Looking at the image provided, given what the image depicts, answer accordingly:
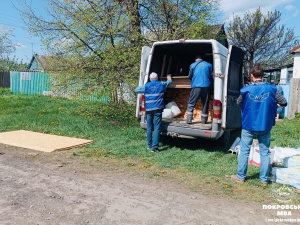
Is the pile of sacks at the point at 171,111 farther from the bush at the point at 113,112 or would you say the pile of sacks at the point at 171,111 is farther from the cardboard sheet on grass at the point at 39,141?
the bush at the point at 113,112

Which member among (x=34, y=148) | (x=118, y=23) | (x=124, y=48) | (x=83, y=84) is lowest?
(x=34, y=148)

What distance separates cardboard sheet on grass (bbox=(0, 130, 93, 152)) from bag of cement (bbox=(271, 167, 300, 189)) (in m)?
4.45

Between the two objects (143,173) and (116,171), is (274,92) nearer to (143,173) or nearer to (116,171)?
(143,173)

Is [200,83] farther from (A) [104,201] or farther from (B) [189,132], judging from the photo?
(A) [104,201]

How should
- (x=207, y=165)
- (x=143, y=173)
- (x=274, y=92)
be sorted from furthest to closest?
(x=207, y=165), (x=143, y=173), (x=274, y=92)

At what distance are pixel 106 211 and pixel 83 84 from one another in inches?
253

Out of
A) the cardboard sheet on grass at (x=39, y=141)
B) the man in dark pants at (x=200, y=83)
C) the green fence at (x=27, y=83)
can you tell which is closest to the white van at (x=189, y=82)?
the man in dark pants at (x=200, y=83)

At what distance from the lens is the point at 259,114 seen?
14.2 feet

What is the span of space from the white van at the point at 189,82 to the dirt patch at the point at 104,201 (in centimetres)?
187

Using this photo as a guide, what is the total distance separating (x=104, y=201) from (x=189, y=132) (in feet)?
9.66

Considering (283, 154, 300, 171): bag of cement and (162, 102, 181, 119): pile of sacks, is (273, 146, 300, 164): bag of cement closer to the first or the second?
(283, 154, 300, 171): bag of cement

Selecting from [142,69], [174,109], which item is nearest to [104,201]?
[142,69]

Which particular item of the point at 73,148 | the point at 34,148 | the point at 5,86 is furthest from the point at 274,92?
the point at 5,86

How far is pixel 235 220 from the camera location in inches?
129
